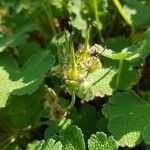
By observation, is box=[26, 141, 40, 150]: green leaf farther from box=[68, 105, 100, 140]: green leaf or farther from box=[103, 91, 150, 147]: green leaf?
box=[103, 91, 150, 147]: green leaf

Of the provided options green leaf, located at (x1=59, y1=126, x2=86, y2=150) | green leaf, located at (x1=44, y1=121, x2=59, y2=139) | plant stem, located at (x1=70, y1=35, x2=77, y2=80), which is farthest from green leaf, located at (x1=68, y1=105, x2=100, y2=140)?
plant stem, located at (x1=70, y1=35, x2=77, y2=80)

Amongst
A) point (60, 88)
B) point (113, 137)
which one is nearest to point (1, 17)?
point (60, 88)

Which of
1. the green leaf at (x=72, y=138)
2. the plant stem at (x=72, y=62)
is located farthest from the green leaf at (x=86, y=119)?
the plant stem at (x=72, y=62)

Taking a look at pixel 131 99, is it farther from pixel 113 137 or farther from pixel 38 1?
pixel 38 1

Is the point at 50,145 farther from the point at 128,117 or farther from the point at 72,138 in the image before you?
the point at 128,117

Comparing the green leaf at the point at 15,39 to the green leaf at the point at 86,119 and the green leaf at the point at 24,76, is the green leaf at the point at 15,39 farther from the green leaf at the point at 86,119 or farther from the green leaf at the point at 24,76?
the green leaf at the point at 86,119

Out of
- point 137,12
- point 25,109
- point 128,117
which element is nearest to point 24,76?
point 25,109

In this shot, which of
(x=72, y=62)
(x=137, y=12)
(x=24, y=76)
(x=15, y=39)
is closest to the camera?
(x=72, y=62)
